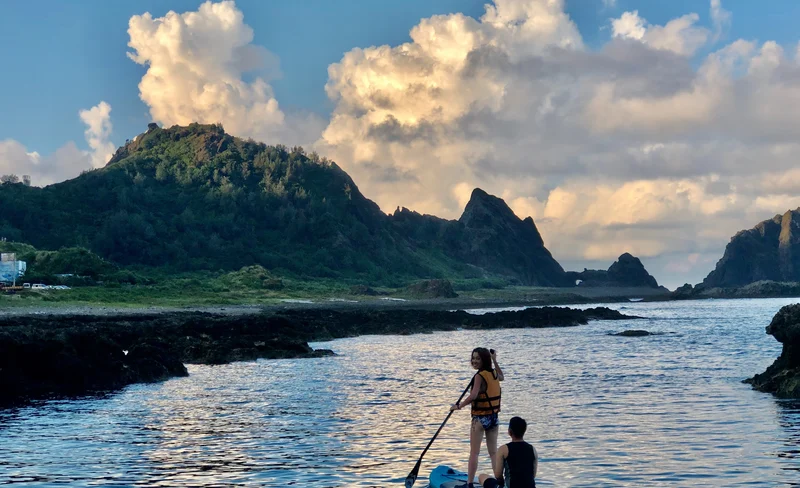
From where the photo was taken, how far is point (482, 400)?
1517 centimetres

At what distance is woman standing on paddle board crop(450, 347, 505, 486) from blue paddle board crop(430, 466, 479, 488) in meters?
0.25

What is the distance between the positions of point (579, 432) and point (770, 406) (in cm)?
777

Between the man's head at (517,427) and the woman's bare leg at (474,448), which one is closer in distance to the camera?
the man's head at (517,427)

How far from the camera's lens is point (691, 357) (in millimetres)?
47375

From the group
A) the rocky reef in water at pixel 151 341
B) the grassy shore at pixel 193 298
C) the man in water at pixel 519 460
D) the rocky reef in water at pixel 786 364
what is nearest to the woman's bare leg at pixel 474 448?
the man in water at pixel 519 460

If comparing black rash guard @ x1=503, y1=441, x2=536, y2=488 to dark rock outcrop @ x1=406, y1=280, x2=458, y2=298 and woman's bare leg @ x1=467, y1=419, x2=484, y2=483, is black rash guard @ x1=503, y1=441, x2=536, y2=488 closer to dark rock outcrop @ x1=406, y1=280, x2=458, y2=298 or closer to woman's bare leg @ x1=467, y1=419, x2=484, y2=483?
woman's bare leg @ x1=467, y1=419, x2=484, y2=483

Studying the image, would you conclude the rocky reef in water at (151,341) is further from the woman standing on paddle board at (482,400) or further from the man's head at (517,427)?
the man's head at (517,427)

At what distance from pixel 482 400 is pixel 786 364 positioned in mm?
19676

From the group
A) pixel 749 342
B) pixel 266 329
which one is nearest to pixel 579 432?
pixel 266 329

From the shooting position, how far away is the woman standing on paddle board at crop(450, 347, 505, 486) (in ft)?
49.1

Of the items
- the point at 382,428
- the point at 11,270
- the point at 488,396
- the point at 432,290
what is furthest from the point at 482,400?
the point at 432,290

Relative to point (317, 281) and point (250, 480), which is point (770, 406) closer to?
point (250, 480)

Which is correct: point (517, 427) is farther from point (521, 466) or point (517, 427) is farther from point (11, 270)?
point (11, 270)

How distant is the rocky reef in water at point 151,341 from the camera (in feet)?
103
